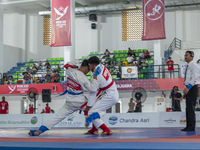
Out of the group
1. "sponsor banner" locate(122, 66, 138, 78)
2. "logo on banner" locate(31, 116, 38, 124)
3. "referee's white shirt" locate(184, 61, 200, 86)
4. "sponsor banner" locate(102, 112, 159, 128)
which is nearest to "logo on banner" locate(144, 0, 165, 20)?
"sponsor banner" locate(122, 66, 138, 78)

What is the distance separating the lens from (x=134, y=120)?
425 inches

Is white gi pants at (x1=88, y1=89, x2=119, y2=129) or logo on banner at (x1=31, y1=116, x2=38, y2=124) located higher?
white gi pants at (x1=88, y1=89, x2=119, y2=129)

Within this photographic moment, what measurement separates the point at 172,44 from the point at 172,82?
8307 millimetres

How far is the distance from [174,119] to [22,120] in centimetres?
627

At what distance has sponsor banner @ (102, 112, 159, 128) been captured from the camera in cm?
1064

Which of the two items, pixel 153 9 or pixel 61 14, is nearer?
pixel 153 9

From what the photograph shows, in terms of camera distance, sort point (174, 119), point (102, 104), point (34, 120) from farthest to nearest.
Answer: point (34, 120) → point (174, 119) → point (102, 104)

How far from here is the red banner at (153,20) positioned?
716 inches

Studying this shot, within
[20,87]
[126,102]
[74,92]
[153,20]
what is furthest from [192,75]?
[20,87]

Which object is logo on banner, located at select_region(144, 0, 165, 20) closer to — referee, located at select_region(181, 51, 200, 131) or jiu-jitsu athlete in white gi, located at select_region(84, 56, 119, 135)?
referee, located at select_region(181, 51, 200, 131)

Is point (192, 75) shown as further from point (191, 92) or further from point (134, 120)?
point (134, 120)

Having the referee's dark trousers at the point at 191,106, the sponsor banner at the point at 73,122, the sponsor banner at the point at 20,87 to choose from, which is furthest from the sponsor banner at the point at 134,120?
the sponsor banner at the point at 20,87

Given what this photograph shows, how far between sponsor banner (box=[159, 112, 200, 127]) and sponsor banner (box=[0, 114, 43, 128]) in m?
4.97

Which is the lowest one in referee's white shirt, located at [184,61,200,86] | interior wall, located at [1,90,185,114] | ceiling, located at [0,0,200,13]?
interior wall, located at [1,90,185,114]
